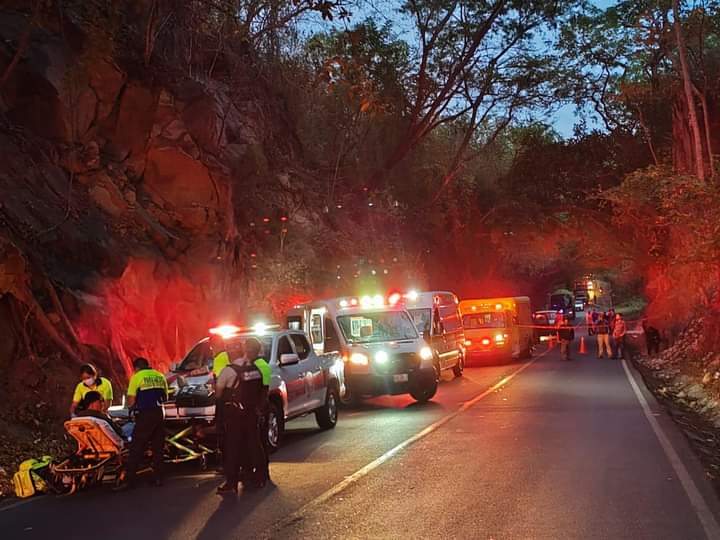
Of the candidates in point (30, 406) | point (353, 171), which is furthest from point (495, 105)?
point (30, 406)

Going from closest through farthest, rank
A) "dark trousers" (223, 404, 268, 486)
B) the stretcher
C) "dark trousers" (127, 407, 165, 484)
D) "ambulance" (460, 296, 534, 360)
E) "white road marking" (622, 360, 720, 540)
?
"white road marking" (622, 360, 720, 540) < "dark trousers" (223, 404, 268, 486) < the stretcher < "dark trousers" (127, 407, 165, 484) < "ambulance" (460, 296, 534, 360)

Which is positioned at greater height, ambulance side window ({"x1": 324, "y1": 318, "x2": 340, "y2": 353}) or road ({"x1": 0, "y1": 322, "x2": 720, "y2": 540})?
ambulance side window ({"x1": 324, "y1": 318, "x2": 340, "y2": 353})

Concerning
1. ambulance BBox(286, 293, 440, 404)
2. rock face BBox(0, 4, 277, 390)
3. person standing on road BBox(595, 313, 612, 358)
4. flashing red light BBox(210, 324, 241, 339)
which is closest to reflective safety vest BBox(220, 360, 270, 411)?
flashing red light BBox(210, 324, 241, 339)

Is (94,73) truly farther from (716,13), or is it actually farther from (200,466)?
(716,13)

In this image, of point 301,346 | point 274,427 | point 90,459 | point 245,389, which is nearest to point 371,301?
point 301,346

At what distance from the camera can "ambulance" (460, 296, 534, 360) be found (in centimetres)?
3067

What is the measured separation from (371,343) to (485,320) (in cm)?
1414

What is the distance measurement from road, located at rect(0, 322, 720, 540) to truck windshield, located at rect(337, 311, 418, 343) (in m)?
4.10

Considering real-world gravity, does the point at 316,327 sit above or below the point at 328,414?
above

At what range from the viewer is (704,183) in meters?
21.5

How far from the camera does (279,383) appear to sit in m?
12.4

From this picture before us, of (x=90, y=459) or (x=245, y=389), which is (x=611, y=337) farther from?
(x=90, y=459)

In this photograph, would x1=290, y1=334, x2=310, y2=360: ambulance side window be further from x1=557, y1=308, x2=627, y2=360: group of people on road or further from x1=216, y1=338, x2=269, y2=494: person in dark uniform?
x1=557, y1=308, x2=627, y2=360: group of people on road

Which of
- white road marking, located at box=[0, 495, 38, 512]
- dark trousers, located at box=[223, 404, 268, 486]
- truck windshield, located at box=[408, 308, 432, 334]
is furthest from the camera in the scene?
truck windshield, located at box=[408, 308, 432, 334]
